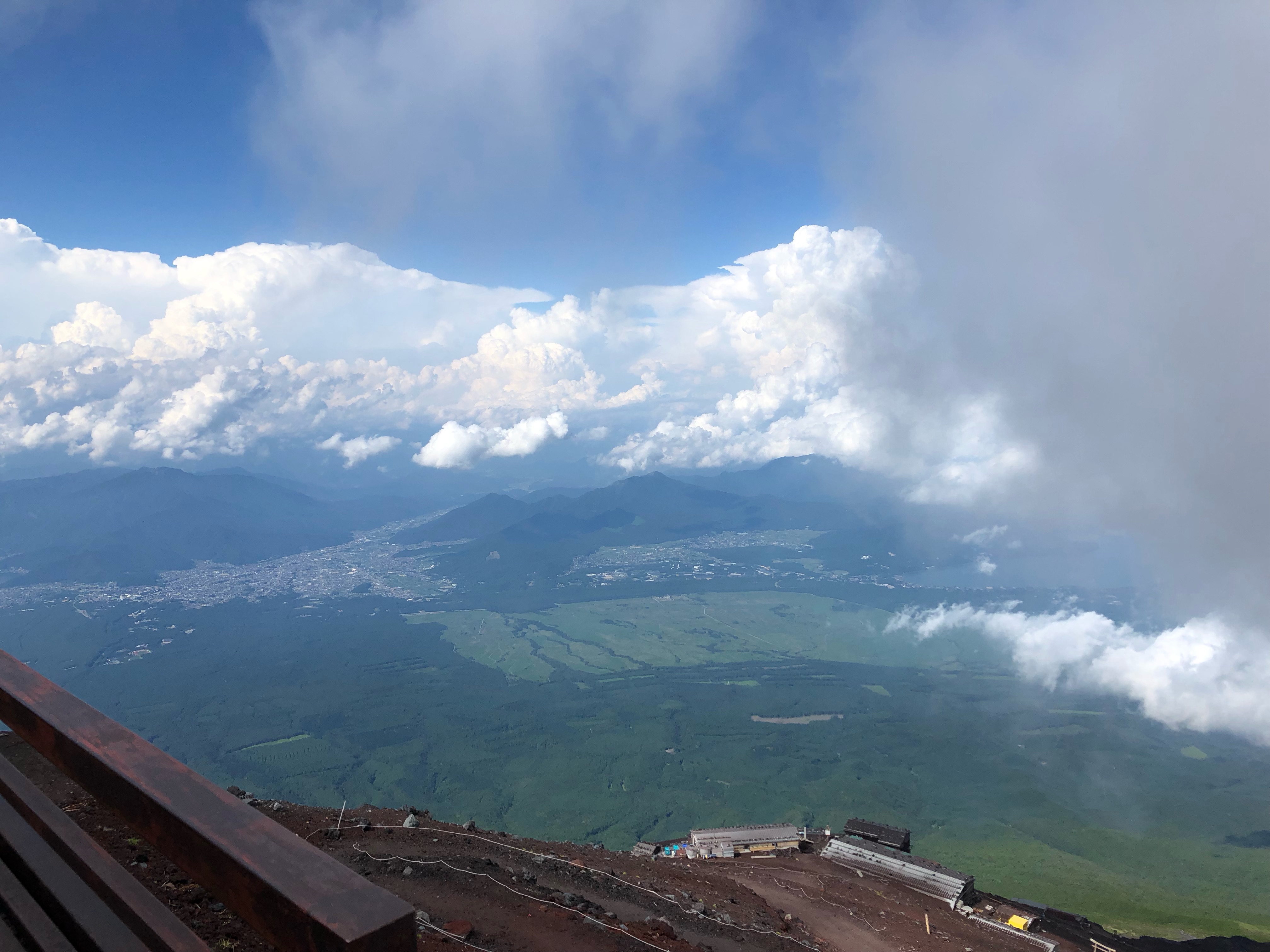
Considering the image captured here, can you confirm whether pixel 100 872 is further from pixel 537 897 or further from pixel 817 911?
pixel 817 911

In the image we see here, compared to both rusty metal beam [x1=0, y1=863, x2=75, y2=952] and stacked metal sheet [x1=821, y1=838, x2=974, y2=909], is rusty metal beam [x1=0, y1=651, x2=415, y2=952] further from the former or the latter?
stacked metal sheet [x1=821, y1=838, x2=974, y2=909]

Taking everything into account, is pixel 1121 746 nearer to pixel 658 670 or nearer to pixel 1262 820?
pixel 1262 820

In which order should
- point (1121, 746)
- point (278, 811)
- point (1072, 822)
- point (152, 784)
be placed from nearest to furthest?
point (152, 784) < point (278, 811) < point (1072, 822) < point (1121, 746)

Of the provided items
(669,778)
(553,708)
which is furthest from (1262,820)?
(553,708)

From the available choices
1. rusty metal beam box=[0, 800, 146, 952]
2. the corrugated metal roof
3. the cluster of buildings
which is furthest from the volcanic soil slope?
the corrugated metal roof

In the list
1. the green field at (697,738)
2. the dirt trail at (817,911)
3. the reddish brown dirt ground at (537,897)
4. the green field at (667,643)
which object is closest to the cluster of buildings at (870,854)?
the reddish brown dirt ground at (537,897)

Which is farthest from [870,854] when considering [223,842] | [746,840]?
[223,842]
